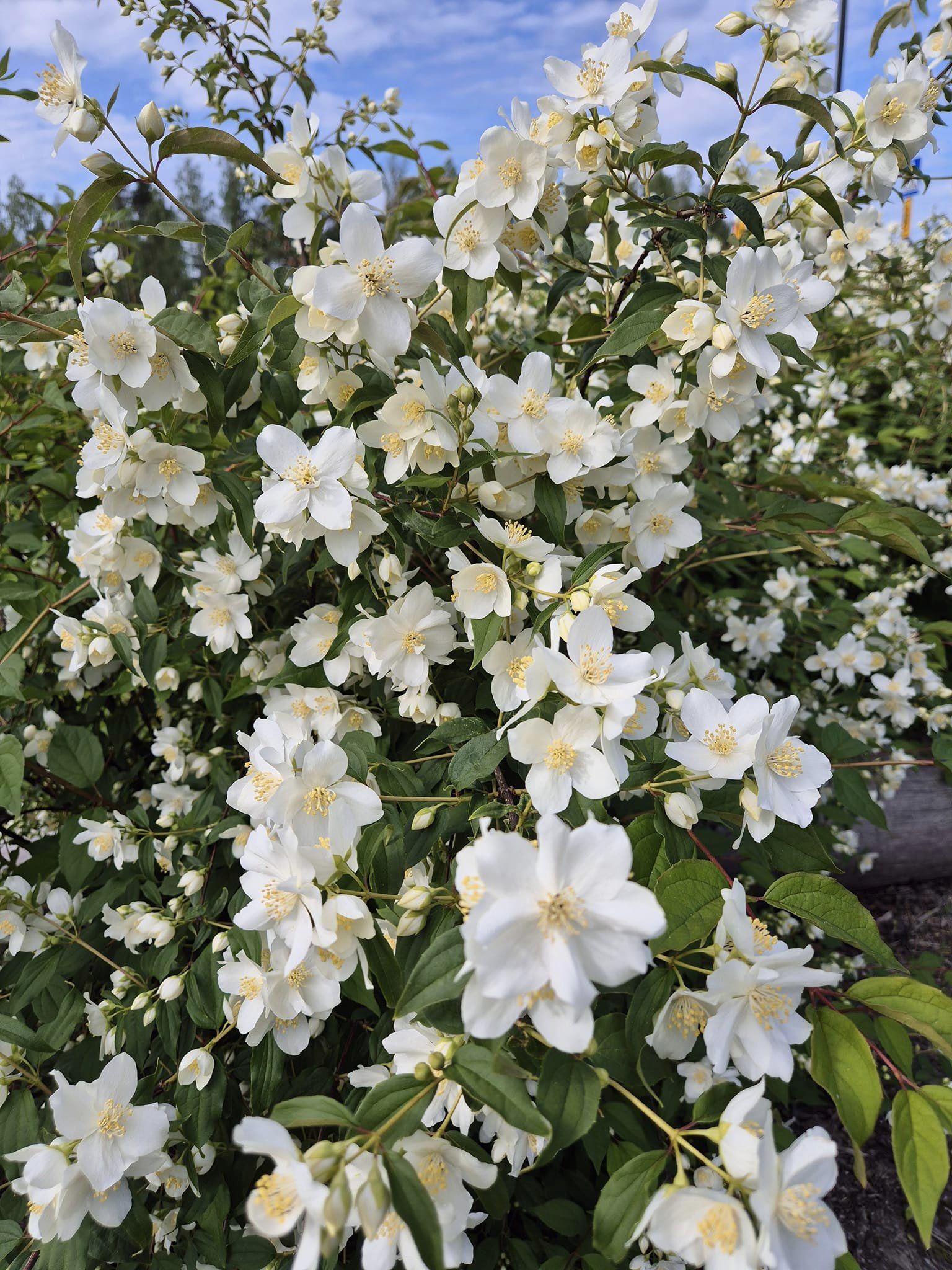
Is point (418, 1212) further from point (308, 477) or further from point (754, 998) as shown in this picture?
point (308, 477)

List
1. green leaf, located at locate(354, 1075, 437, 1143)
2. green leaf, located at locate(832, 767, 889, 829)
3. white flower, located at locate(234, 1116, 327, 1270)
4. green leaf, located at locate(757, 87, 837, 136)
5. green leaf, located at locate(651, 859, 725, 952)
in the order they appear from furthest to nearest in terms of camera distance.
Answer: green leaf, located at locate(832, 767, 889, 829)
green leaf, located at locate(757, 87, 837, 136)
green leaf, located at locate(651, 859, 725, 952)
green leaf, located at locate(354, 1075, 437, 1143)
white flower, located at locate(234, 1116, 327, 1270)

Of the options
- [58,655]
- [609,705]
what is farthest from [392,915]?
[58,655]

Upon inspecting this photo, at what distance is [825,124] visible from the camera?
1.27 m

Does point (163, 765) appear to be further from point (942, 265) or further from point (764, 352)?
point (942, 265)

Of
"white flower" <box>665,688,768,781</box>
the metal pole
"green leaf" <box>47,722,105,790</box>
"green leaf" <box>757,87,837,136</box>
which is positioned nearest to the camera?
"white flower" <box>665,688,768,781</box>

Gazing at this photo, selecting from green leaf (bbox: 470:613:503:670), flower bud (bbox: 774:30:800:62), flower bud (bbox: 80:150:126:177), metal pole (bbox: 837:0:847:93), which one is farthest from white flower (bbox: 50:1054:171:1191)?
metal pole (bbox: 837:0:847:93)

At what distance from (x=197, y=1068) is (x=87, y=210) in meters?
1.33

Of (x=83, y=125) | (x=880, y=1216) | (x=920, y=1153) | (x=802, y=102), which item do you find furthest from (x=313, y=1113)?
(x=880, y=1216)

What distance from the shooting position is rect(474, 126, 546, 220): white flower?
1252 mm

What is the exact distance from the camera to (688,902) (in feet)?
3.00

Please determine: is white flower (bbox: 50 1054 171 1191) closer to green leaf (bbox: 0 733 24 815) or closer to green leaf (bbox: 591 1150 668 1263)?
green leaf (bbox: 0 733 24 815)

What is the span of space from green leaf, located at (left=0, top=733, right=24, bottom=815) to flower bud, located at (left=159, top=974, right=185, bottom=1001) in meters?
0.41

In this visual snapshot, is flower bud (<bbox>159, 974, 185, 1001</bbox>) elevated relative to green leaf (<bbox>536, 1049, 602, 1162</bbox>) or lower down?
lower down

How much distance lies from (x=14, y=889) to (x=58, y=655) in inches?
21.5
